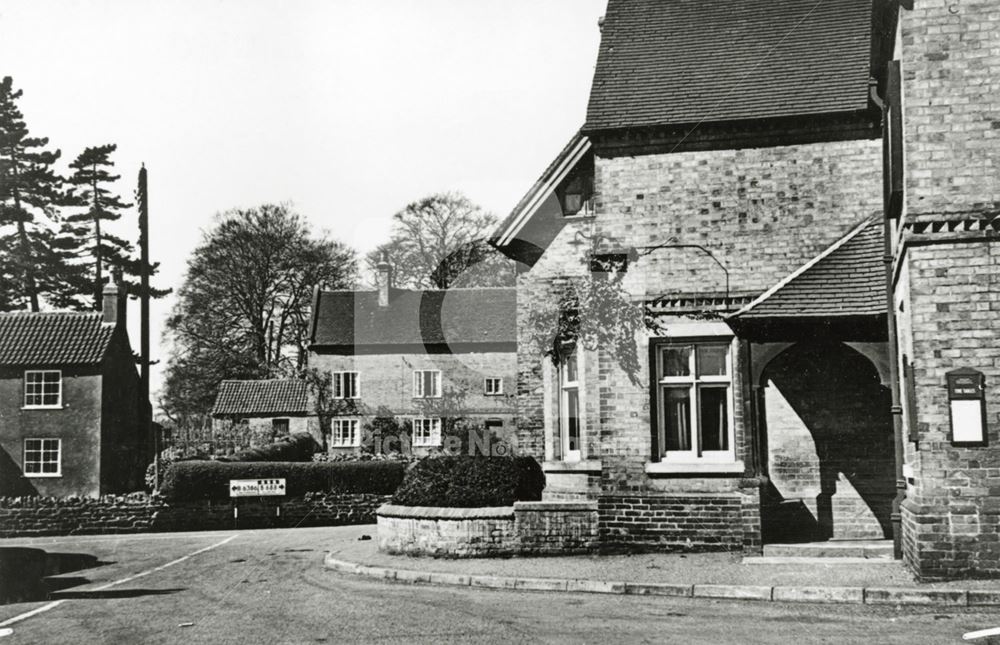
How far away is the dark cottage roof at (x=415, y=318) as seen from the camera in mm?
53781

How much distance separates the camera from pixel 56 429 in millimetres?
38812

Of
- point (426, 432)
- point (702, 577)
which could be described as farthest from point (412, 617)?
point (426, 432)

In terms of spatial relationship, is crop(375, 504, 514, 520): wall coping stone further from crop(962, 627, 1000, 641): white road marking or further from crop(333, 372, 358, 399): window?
crop(333, 372, 358, 399): window

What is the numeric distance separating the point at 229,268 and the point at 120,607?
44860mm

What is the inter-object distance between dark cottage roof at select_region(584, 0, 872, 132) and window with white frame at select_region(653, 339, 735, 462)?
3.62 m

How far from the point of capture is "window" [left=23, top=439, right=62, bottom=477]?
38.7 meters

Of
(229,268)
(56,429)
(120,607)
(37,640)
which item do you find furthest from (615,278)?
(229,268)

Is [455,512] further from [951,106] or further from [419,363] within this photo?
[419,363]

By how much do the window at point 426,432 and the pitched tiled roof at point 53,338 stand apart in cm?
1698

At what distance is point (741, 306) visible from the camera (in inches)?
612

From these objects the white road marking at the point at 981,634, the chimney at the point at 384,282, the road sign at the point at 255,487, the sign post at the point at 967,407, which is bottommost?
the road sign at the point at 255,487

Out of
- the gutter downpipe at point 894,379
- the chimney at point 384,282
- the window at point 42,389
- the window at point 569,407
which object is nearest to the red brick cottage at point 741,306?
the window at point 569,407

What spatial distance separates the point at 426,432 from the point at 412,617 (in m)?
41.8

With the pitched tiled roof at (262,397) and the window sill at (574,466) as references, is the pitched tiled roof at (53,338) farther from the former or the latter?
the window sill at (574,466)
